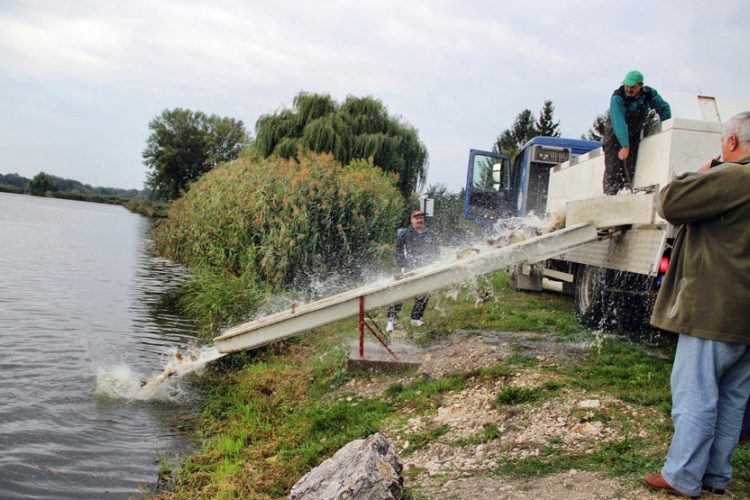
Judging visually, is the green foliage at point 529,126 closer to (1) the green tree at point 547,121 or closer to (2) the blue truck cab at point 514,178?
(1) the green tree at point 547,121

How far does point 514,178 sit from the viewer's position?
47.9ft

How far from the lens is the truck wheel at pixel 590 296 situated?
7.46 meters

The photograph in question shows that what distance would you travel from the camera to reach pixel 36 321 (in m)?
11.9

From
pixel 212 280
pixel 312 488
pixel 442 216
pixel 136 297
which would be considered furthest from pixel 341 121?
pixel 312 488

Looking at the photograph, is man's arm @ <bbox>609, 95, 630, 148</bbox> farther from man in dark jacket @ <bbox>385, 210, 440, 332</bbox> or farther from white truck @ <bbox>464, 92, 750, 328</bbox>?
man in dark jacket @ <bbox>385, 210, 440, 332</bbox>

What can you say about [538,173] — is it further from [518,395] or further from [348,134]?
[348,134]

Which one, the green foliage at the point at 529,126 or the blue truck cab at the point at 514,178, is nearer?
the blue truck cab at the point at 514,178

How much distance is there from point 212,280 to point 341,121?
19.7m

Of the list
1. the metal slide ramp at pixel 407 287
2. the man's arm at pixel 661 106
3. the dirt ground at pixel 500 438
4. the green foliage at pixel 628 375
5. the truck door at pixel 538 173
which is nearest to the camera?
the dirt ground at pixel 500 438

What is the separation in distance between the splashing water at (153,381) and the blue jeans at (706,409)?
528 cm

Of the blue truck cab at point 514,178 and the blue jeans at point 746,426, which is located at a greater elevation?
the blue truck cab at point 514,178

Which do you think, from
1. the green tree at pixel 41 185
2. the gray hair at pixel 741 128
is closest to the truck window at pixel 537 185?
the gray hair at pixel 741 128

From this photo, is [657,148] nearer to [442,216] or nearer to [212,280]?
[212,280]

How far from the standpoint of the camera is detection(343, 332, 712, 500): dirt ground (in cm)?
368
